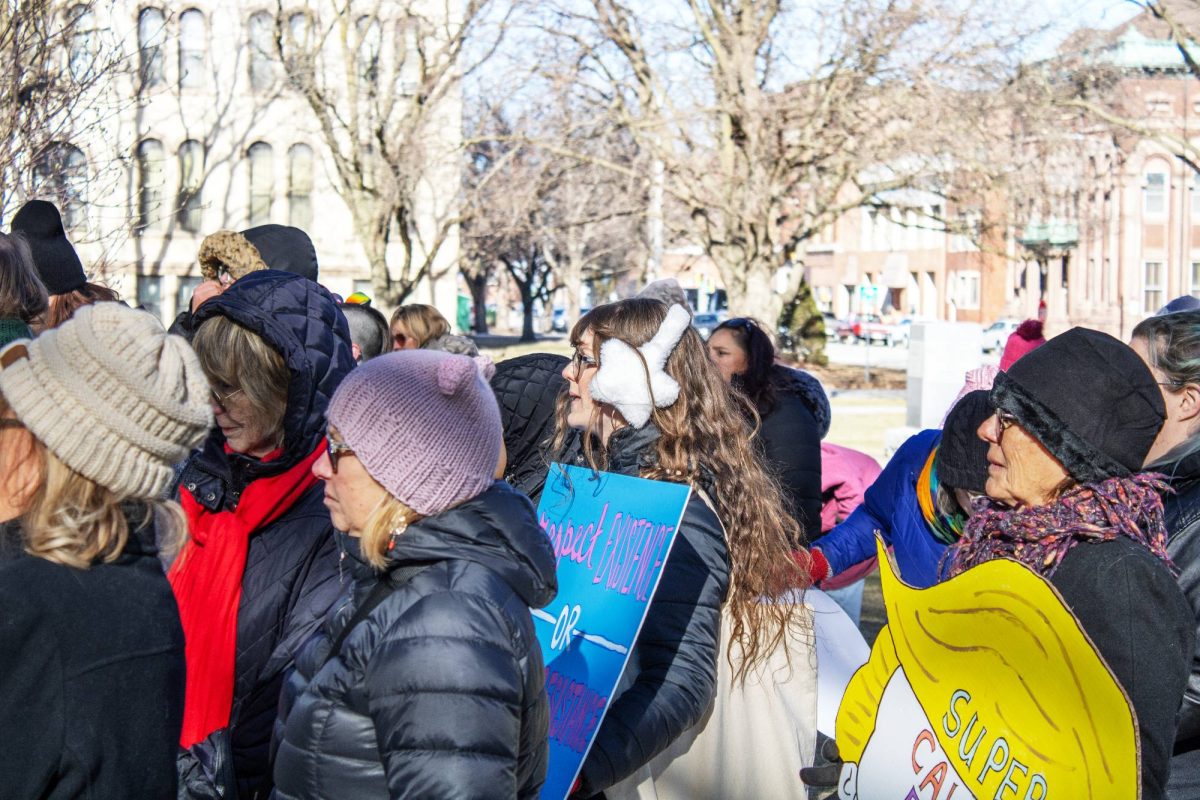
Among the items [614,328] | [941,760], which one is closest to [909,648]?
[941,760]

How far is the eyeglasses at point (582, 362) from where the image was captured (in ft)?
10.8

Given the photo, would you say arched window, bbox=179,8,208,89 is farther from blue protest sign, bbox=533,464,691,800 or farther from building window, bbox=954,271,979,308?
building window, bbox=954,271,979,308

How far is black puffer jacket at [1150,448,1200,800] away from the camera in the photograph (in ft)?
9.23

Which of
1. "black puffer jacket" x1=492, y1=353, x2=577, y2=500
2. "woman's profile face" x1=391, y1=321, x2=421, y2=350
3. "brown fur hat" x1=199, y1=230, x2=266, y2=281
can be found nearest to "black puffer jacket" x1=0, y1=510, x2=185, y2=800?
"black puffer jacket" x1=492, y1=353, x2=577, y2=500

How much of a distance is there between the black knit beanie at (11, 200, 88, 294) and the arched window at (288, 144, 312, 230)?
33553mm

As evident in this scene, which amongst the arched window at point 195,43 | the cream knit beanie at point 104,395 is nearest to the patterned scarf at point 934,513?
the cream knit beanie at point 104,395

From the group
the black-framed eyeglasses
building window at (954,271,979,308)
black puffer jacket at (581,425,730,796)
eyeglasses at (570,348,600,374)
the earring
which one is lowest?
building window at (954,271,979,308)

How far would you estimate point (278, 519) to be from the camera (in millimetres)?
3107

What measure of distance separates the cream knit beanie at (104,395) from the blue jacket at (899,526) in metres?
2.62

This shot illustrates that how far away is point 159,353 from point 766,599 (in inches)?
65.4

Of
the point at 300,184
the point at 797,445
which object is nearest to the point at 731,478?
the point at 797,445

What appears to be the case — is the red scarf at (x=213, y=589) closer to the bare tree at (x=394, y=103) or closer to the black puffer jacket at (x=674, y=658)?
the black puffer jacket at (x=674, y=658)

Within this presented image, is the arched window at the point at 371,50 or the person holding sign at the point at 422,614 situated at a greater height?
the arched window at the point at 371,50

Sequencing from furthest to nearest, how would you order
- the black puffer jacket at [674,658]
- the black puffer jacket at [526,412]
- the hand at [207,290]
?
the hand at [207,290] < the black puffer jacket at [526,412] < the black puffer jacket at [674,658]
